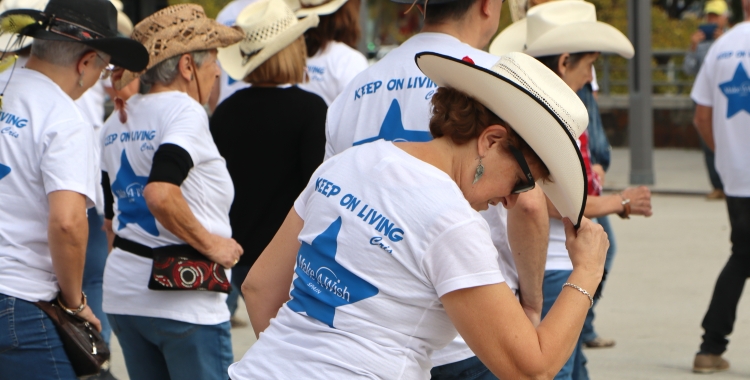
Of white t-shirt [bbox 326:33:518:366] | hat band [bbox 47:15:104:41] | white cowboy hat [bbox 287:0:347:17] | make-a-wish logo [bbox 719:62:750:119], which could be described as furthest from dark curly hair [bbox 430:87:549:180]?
make-a-wish logo [bbox 719:62:750:119]

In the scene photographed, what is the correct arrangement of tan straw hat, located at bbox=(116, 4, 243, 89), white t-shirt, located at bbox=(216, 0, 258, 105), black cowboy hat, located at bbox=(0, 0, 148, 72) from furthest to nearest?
white t-shirt, located at bbox=(216, 0, 258, 105), tan straw hat, located at bbox=(116, 4, 243, 89), black cowboy hat, located at bbox=(0, 0, 148, 72)

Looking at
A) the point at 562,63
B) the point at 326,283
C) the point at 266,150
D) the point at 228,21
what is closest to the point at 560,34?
the point at 562,63

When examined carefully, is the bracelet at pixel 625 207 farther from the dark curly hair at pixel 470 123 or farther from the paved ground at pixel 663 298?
the dark curly hair at pixel 470 123

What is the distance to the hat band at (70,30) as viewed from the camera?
3178 millimetres

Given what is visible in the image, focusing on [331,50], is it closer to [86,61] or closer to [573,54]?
[573,54]

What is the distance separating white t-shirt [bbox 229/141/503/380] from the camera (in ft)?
6.41

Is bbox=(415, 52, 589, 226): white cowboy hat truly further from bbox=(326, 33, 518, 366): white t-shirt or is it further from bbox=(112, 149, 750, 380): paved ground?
bbox=(112, 149, 750, 380): paved ground

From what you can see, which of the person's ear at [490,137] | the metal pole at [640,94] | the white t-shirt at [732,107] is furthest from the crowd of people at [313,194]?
the metal pole at [640,94]

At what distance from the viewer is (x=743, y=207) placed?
17.7 ft

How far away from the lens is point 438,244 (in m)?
1.95

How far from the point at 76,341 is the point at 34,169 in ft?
1.81

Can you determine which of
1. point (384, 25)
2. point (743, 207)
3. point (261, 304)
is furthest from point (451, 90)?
point (384, 25)

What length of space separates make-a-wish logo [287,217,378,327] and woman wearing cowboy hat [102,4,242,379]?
1267 mm

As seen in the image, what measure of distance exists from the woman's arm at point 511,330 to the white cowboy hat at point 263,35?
2.31 m
